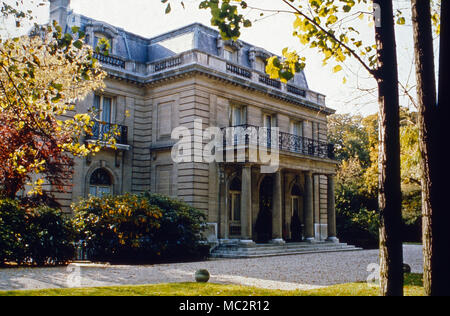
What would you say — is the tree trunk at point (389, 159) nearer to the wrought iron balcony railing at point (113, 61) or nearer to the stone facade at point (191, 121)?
the stone facade at point (191, 121)

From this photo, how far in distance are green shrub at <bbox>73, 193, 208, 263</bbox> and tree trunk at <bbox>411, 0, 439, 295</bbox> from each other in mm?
11156

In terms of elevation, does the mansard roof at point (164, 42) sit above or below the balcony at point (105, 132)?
above

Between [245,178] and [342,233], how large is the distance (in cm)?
1238

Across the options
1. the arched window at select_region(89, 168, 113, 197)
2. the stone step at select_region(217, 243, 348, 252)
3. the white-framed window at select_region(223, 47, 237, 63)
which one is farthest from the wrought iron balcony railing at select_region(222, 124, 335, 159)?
the arched window at select_region(89, 168, 113, 197)

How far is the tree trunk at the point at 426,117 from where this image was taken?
6.95 meters

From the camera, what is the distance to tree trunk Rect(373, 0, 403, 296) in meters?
6.87

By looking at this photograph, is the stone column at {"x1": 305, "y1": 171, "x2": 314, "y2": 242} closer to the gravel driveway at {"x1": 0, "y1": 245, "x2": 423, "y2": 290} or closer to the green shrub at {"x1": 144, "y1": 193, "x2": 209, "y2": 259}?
the green shrub at {"x1": 144, "y1": 193, "x2": 209, "y2": 259}

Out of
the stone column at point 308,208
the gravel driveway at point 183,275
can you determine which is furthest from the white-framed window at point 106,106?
the stone column at point 308,208

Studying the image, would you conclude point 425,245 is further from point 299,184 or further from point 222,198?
point 299,184

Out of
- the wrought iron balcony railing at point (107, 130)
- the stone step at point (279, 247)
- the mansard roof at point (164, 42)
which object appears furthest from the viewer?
the mansard roof at point (164, 42)

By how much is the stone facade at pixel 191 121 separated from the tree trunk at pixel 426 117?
1417 cm

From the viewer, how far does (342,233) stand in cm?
3127

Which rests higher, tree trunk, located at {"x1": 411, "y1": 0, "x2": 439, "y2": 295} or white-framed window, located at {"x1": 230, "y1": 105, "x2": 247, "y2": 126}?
white-framed window, located at {"x1": 230, "y1": 105, "x2": 247, "y2": 126}
